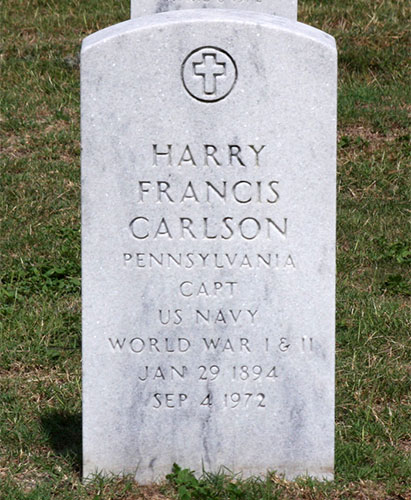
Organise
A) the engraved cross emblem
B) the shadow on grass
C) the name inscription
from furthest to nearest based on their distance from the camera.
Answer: the shadow on grass → the name inscription → the engraved cross emblem

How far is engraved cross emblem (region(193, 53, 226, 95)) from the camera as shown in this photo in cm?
357

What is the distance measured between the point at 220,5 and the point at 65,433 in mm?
3936

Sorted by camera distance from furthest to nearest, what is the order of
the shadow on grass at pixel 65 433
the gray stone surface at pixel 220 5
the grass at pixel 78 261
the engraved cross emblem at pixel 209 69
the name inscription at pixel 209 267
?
the gray stone surface at pixel 220 5 < the shadow on grass at pixel 65 433 < the grass at pixel 78 261 < the name inscription at pixel 209 267 < the engraved cross emblem at pixel 209 69

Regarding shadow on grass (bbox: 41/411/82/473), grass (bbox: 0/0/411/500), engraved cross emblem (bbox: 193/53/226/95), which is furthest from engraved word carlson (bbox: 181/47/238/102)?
shadow on grass (bbox: 41/411/82/473)

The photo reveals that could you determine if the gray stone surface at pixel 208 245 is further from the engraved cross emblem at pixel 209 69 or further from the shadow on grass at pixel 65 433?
the shadow on grass at pixel 65 433

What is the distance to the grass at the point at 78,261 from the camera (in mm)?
3959

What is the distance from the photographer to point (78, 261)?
20.3ft

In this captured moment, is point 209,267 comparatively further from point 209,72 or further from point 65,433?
point 65,433

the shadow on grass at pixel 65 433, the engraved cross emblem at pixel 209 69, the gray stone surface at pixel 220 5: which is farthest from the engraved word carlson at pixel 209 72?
the gray stone surface at pixel 220 5

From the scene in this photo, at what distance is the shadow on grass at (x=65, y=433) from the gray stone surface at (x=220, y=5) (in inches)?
148

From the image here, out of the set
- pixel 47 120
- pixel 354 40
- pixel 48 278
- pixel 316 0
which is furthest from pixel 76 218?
pixel 316 0

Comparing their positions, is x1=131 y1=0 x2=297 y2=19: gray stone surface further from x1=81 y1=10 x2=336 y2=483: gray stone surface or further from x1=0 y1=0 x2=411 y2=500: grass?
x1=81 y1=10 x2=336 y2=483: gray stone surface

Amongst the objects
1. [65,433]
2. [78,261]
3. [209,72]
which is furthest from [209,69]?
[78,261]

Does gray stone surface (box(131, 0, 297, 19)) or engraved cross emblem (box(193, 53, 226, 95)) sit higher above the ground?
gray stone surface (box(131, 0, 297, 19))
